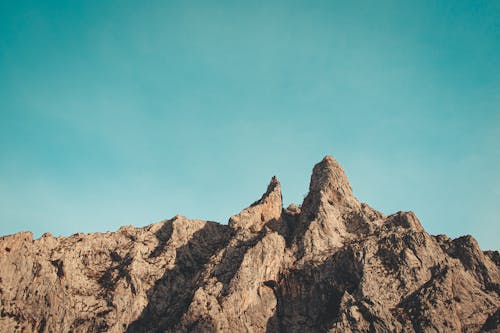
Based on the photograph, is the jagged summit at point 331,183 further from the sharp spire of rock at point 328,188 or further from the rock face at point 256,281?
the rock face at point 256,281

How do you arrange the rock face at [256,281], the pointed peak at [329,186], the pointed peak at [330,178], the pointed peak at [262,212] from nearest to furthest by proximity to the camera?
the rock face at [256,281]
the pointed peak at [262,212]
the pointed peak at [329,186]
the pointed peak at [330,178]

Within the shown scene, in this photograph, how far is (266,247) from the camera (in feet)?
325

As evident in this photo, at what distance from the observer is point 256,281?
3681 inches

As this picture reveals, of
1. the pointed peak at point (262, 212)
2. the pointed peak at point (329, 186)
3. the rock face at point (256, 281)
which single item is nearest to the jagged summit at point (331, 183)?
the pointed peak at point (329, 186)

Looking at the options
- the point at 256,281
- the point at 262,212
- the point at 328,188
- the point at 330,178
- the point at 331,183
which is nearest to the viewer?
the point at 256,281

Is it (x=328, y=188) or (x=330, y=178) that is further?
(x=330, y=178)

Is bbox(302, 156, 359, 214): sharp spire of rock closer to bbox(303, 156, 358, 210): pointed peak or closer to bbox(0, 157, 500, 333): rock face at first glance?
bbox(303, 156, 358, 210): pointed peak

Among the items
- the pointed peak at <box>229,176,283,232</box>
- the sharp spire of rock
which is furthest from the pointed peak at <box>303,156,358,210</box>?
the pointed peak at <box>229,176,283,232</box>

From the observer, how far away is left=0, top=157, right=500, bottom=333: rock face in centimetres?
8362

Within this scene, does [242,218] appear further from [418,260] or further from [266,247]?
A: [418,260]

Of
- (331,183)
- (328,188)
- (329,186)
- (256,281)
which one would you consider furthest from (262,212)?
(256,281)

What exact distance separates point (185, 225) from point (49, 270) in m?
34.5

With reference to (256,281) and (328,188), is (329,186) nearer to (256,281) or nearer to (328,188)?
(328,188)

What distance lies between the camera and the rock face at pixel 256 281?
83.6 m
